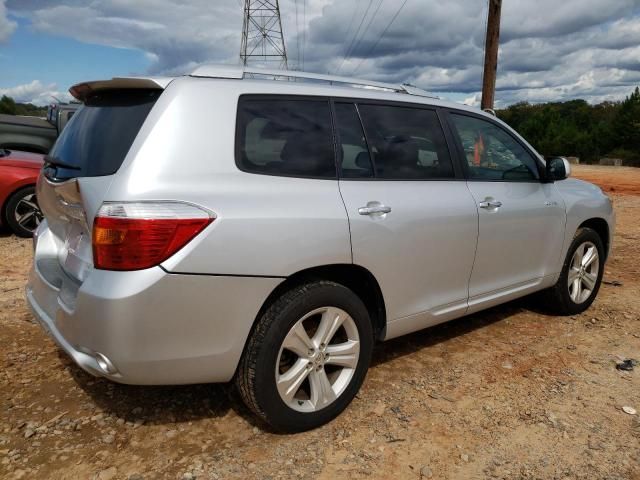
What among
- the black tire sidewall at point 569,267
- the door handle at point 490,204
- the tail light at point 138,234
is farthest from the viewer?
the black tire sidewall at point 569,267

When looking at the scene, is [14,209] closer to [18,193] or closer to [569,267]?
[18,193]

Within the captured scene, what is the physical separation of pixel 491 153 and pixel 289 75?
5.59 ft

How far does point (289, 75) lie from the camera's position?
290cm

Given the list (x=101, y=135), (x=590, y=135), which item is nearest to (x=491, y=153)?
(x=101, y=135)

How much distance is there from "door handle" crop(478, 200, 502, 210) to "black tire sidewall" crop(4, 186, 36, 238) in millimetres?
5961

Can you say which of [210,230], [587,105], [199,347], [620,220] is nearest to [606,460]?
[199,347]

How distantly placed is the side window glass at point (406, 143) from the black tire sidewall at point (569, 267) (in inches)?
64.7

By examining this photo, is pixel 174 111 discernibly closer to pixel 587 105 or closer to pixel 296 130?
pixel 296 130

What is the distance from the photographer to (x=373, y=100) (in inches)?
123

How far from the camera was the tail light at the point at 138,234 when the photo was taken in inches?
84.8

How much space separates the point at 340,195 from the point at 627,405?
209cm

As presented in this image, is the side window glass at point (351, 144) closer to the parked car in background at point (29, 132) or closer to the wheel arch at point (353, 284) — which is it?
the wheel arch at point (353, 284)

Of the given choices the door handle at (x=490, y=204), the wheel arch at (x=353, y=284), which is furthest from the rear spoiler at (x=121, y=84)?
the door handle at (x=490, y=204)

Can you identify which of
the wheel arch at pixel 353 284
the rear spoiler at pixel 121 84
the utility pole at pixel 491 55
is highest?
the utility pole at pixel 491 55
